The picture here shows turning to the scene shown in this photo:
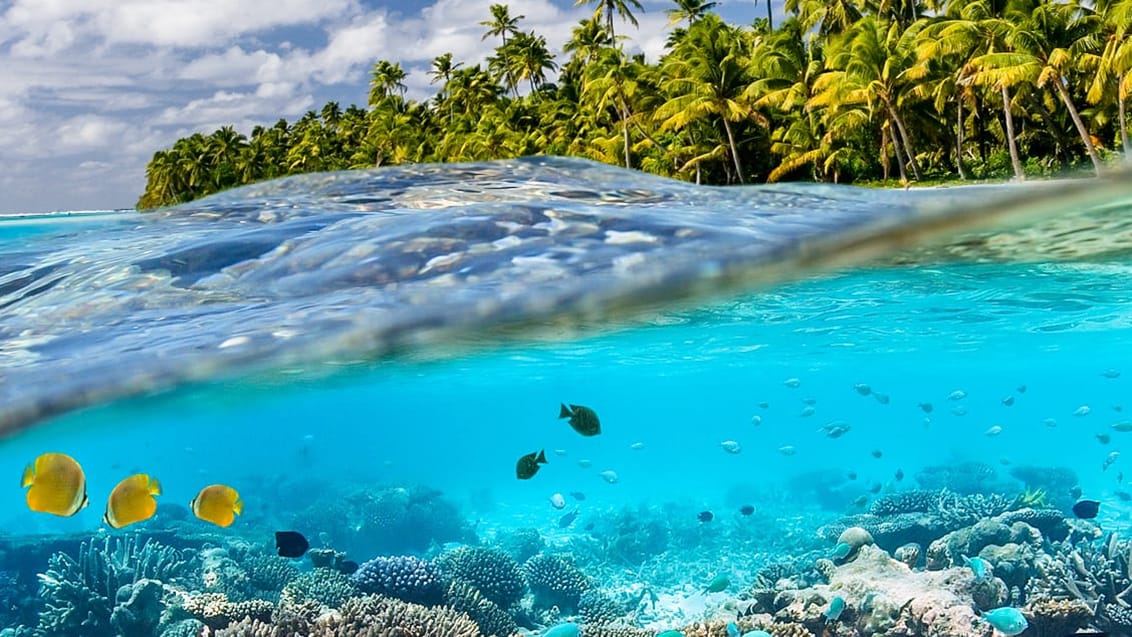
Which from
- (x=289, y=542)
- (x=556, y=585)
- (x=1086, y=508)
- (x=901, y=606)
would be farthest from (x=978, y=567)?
(x=289, y=542)

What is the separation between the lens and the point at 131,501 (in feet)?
24.5

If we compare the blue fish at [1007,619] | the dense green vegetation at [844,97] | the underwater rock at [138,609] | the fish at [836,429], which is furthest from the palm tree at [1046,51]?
the underwater rock at [138,609]

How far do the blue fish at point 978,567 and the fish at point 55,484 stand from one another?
11.0m

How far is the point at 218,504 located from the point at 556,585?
7.89 metres

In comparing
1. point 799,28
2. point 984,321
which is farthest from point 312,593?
point 799,28

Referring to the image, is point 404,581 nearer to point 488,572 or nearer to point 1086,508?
point 488,572

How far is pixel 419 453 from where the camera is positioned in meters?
86.8

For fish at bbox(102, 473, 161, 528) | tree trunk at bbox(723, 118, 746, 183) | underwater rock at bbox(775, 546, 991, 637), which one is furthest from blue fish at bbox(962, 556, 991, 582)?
tree trunk at bbox(723, 118, 746, 183)

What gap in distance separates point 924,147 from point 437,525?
44.3 metres

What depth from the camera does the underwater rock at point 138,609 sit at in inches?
516

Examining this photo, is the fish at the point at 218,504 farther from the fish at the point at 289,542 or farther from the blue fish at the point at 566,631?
the blue fish at the point at 566,631

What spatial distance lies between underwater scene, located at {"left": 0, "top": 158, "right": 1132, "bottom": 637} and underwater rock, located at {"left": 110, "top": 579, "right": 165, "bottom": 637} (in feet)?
0.14

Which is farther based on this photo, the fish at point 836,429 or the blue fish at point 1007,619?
the fish at point 836,429

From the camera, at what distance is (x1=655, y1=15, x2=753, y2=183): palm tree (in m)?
49.7
